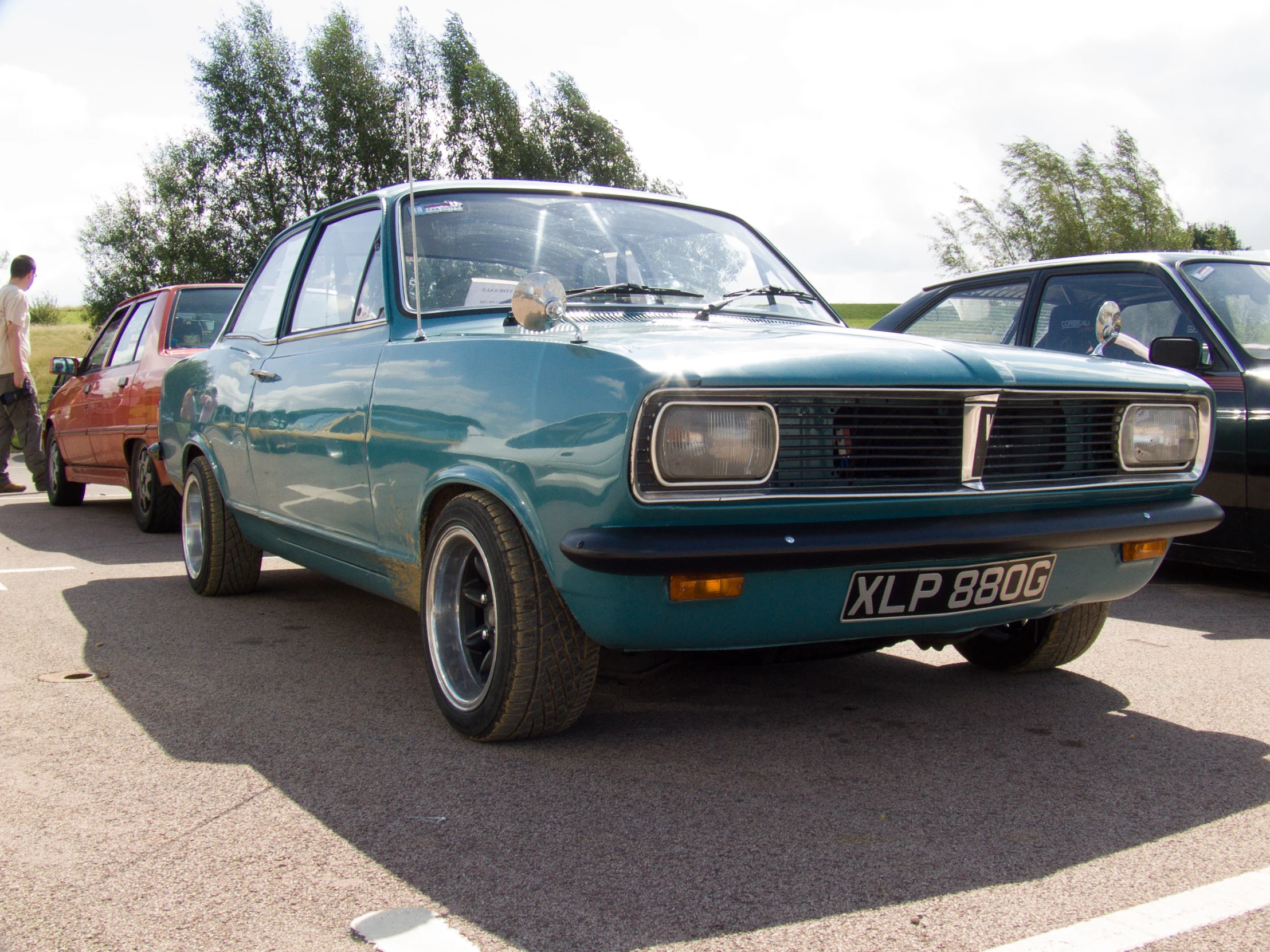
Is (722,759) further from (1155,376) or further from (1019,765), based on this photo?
(1155,376)

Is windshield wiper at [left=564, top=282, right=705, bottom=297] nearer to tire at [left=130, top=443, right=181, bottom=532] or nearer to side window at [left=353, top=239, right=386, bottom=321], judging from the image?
side window at [left=353, top=239, right=386, bottom=321]

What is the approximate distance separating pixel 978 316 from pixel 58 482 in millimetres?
7453

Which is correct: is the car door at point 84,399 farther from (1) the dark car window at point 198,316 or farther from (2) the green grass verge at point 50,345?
(2) the green grass verge at point 50,345

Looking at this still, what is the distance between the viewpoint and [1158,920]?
2.01 meters

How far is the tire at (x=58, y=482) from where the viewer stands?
30.4 feet

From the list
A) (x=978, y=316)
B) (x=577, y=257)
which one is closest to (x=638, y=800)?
(x=577, y=257)

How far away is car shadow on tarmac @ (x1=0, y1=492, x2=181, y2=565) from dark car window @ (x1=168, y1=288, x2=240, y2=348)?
1.31 meters

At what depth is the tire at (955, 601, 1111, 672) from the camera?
3.63m

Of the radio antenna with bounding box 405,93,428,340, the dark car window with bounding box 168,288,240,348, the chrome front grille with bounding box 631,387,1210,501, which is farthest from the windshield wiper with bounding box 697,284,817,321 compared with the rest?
the dark car window with bounding box 168,288,240,348

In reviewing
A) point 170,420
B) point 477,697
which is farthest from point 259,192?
point 477,697

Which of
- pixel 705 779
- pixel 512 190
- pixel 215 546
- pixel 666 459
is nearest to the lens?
pixel 666 459

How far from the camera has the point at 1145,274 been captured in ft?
18.1

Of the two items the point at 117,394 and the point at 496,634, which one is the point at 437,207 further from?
the point at 117,394

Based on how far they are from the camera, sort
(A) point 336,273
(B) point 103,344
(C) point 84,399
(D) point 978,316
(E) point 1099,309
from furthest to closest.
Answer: (B) point 103,344 < (C) point 84,399 < (D) point 978,316 < (E) point 1099,309 < (A) point 336,273
